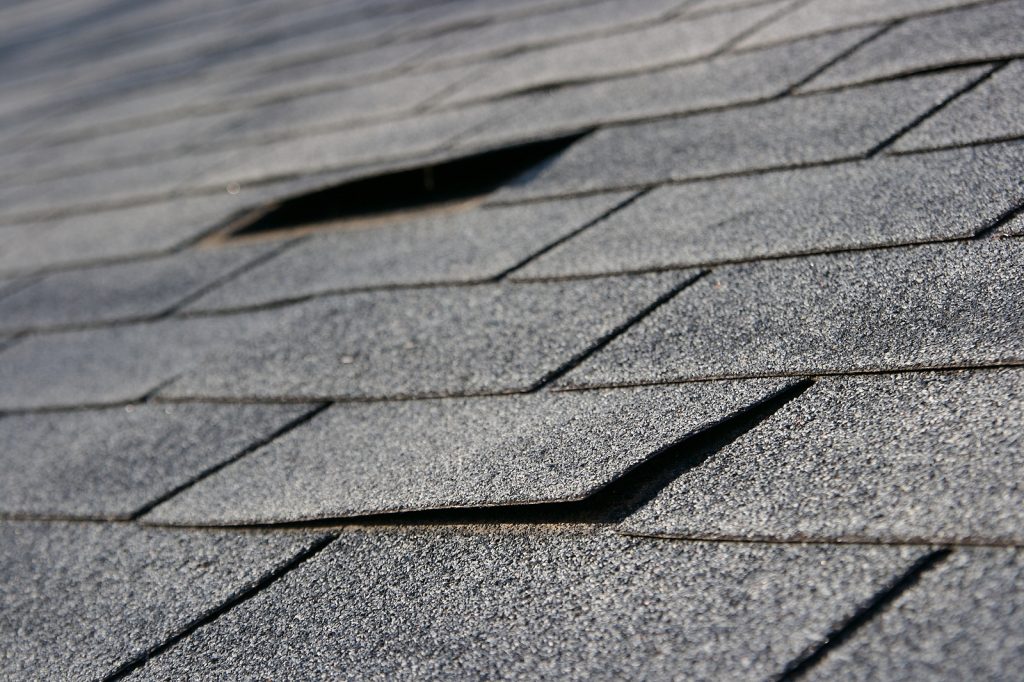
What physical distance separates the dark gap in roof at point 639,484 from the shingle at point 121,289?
5.20 feet

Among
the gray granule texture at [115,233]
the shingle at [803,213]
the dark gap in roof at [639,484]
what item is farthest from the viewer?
the gray granule texture at [115,233]

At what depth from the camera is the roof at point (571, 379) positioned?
126 cm

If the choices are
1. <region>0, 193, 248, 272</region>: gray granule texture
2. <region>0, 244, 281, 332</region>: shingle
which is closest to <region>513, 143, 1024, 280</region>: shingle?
<region>0, 244, 281, 332</region>: shingle

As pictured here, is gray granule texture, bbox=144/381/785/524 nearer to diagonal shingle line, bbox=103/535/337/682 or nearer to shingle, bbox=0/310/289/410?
diagonal shingle line, bbox=103/535/337/682

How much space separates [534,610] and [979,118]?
1369 millimetres

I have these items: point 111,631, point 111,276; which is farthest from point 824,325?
point 111,276

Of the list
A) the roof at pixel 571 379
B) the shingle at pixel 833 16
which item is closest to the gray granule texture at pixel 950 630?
the roof at pixel 571 379

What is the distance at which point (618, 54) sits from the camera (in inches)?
131

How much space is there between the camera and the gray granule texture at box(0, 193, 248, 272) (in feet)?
11.1

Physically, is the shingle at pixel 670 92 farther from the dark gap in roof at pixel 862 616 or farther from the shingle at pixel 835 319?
the dark gap in roof at pixel 862 616

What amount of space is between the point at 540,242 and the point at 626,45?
1182 mm

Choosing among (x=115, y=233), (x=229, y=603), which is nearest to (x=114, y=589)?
(x=229, y=603)

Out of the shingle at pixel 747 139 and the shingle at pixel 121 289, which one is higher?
the shingle at pixel 747 139

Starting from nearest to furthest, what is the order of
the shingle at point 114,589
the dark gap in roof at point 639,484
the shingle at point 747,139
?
1. the dark gap in roof at point 639,484
2. the shingle at point 114,589
3. the shingle at point 747,139
